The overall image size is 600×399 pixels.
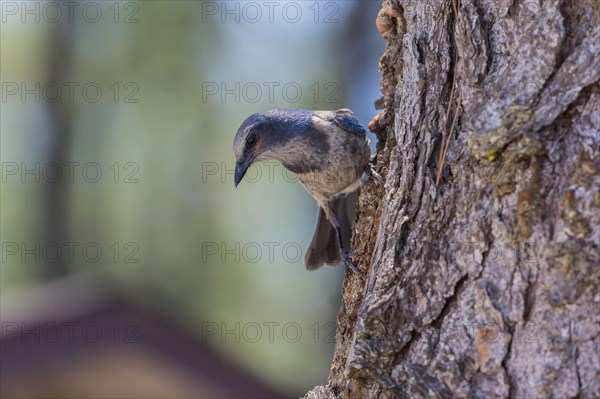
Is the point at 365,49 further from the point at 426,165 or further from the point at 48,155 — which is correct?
the point at 426,165

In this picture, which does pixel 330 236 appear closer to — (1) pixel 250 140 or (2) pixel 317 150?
(2) pixel 317 150

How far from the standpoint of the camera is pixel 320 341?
9.63 meters

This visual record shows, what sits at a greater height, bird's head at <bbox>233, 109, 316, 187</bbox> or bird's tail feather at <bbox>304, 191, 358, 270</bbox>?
bird's head at <bbox>233, 109, 316, 187</bbox>

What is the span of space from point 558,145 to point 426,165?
1.68 feet

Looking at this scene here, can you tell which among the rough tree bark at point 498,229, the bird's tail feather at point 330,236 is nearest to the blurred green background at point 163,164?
the bird's tail feather at point 330,236

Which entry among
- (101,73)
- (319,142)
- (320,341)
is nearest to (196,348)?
(319,142)

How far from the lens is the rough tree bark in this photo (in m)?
2.02

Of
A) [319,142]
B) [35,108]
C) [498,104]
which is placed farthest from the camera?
[35,108]

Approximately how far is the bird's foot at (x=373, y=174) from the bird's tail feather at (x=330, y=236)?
0.44m

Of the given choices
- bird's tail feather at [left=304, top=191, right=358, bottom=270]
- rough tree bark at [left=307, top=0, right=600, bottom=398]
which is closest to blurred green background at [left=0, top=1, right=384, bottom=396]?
bird's tail feather at [left=304, top=191, right=358, bottom=270]

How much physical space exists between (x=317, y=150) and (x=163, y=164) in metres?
6.60

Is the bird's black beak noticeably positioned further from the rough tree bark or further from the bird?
the rough tree bark

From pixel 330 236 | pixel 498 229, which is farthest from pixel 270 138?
pixel 498 229

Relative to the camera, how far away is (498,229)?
2.19m
